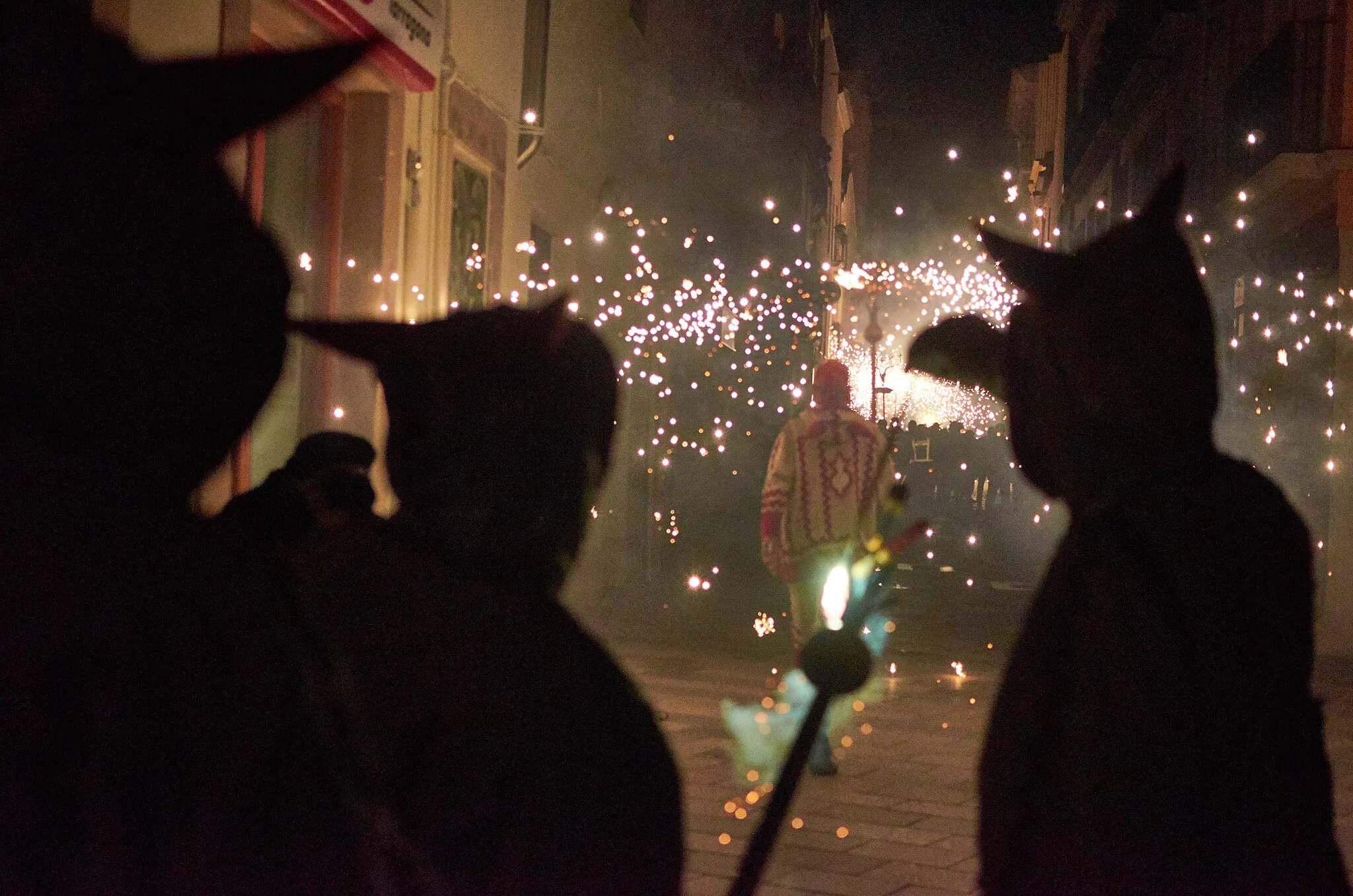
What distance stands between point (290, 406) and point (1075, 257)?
7.21 meters

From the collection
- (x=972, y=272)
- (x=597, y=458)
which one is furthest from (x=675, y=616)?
(x=972, y=272)

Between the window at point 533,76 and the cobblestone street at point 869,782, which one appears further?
the window at point 533,76

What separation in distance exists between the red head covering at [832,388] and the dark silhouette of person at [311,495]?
5.72 meters

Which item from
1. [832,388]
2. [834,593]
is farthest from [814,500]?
[832,388]

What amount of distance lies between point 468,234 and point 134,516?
999 centimetres

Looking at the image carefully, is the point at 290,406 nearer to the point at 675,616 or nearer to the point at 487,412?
the point at 675,616

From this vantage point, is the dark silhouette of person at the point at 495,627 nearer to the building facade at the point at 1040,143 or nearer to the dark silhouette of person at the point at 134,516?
the dark silhouette of person at the point at 134,516

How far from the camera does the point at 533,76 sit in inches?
496

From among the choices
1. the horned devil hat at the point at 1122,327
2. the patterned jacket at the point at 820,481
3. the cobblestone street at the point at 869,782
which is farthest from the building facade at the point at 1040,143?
the horned devil hat at the point at 1122,327

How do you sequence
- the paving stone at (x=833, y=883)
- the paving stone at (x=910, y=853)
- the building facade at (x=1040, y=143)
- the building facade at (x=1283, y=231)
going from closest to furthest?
1. the paving stone at (x=833, y=883)
2. the paving stone at (x=910, y=853)
3. the building facade at (x=1283, y=231)
4. the building facade at (x=1040, y=143)

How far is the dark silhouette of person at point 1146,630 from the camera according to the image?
1953mm

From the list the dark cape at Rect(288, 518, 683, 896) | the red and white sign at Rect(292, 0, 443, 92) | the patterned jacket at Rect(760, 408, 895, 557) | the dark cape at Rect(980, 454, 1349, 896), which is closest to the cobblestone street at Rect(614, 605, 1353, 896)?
the patterned jacket at Rect(760, 408, 895, 557)

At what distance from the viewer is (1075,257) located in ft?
7.54

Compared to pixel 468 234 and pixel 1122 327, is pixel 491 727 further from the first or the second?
pixel 468 234
